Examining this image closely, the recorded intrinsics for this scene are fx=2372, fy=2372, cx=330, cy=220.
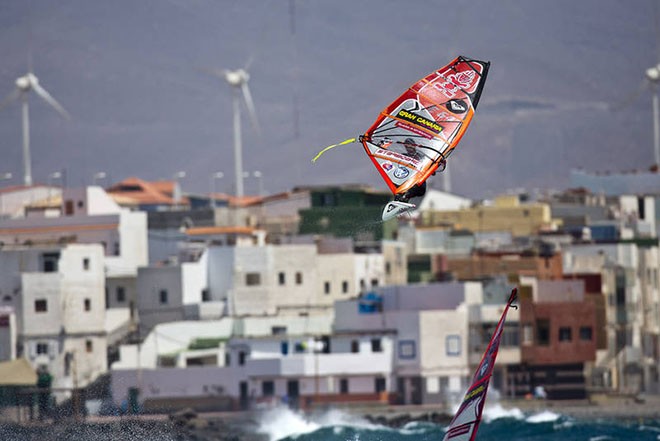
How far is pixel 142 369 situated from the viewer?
8506 cm

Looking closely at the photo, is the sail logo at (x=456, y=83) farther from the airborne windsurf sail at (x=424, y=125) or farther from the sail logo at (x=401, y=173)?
the sail logo at (x=401, y=173)

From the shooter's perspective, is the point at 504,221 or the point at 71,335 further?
the point at 504,221

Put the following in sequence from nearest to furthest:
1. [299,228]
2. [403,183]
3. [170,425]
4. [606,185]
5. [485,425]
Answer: [403,183], [170,425], [485,425], [299,228], [606,185]

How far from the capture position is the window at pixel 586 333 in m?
87.9

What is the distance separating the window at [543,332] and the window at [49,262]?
1833cm

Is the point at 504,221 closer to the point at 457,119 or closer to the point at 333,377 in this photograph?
the point at 333,377

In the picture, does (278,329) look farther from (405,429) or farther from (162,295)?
(405,429)

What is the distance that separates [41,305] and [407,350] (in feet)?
46.2

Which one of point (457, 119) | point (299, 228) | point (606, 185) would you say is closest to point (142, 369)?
point (299, 228)

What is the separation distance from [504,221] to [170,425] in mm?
45244

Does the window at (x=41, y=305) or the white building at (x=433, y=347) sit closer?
the white building at (x=433, y=347)

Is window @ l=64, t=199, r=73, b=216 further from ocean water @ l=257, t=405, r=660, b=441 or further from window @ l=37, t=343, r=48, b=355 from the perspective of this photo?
ocean water @ l=257, t=405, r=660, b=441

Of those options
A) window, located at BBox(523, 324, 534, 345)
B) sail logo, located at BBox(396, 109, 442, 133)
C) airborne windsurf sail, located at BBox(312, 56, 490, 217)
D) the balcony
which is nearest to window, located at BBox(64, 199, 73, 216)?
the balcony

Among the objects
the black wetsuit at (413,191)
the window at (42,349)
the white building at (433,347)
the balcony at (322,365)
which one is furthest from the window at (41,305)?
the black wetsuit at (413,191)
